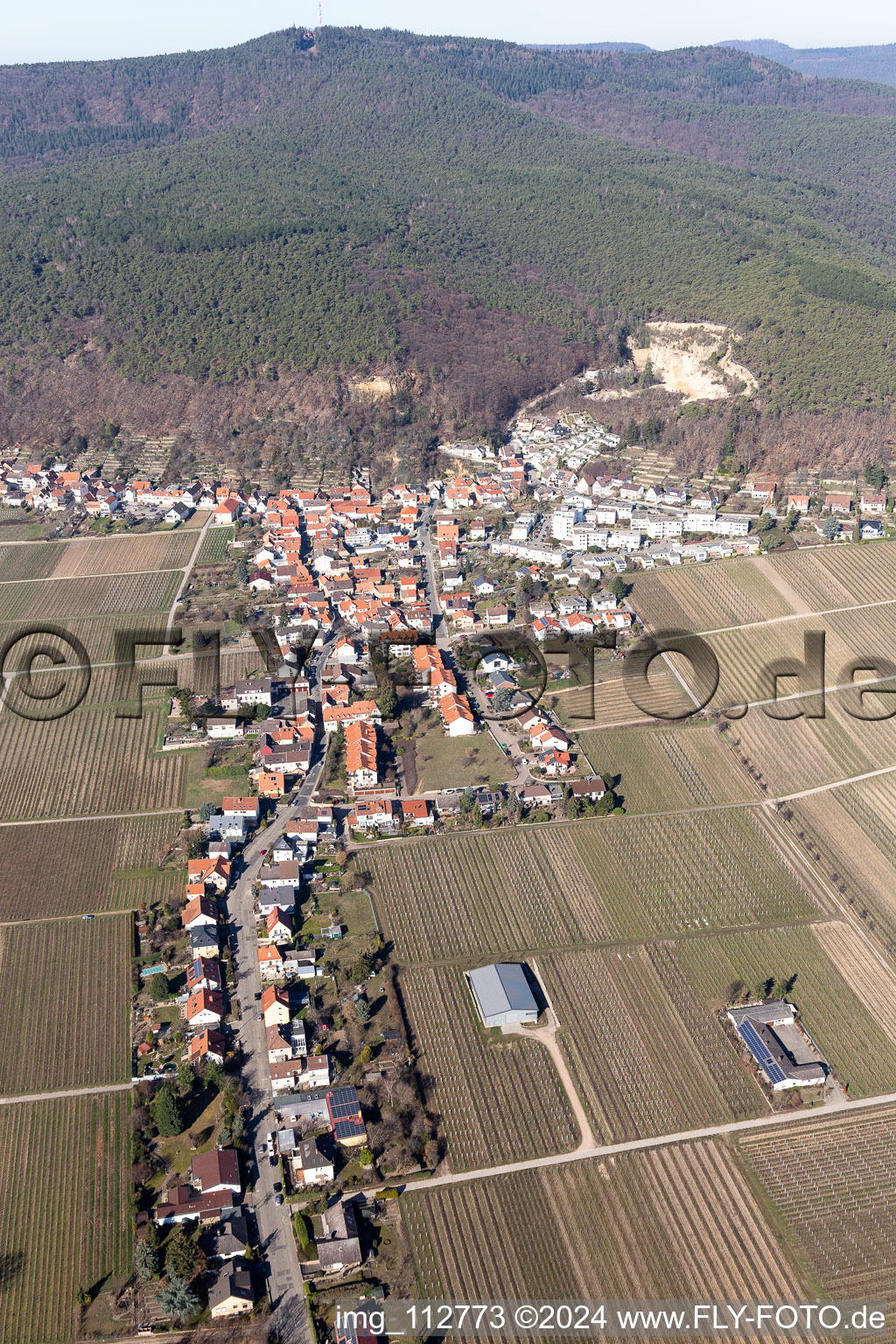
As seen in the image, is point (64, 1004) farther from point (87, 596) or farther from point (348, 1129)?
point (87, 596)

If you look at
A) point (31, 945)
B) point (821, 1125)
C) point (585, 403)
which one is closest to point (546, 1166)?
point (821, 1125)

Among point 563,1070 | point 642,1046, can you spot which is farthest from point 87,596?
point 642,1046

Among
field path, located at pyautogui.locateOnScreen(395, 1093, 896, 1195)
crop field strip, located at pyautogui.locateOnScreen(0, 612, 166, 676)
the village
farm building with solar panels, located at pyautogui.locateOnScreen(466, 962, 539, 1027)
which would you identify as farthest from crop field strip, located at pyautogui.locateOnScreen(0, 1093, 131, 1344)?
crop field strip, located at pyautogui.locateOnScreen(0, 612, 166, 676)

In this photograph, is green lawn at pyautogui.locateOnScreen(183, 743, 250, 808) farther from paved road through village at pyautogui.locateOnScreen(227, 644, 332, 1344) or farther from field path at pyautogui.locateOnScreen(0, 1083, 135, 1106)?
field path at pyautogui.locateOnScreen(0, 1083, 135, 1106)

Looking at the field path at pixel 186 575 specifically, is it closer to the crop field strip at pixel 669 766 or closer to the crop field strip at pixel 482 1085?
the crop field strip at pixel 669 766

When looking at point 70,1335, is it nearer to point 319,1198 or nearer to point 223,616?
point 319,1198

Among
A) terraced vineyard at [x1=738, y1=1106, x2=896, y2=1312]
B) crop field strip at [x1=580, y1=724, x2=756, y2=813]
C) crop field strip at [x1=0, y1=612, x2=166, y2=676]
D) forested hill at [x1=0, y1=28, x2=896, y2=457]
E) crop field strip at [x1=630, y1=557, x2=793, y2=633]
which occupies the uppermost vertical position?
forested hill at [x1=0, y1=28, x2=896, y2=457]

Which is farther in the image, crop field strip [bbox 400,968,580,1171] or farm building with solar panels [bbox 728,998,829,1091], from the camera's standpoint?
farm building with solar panels [bbox 728,998,829,1091]
